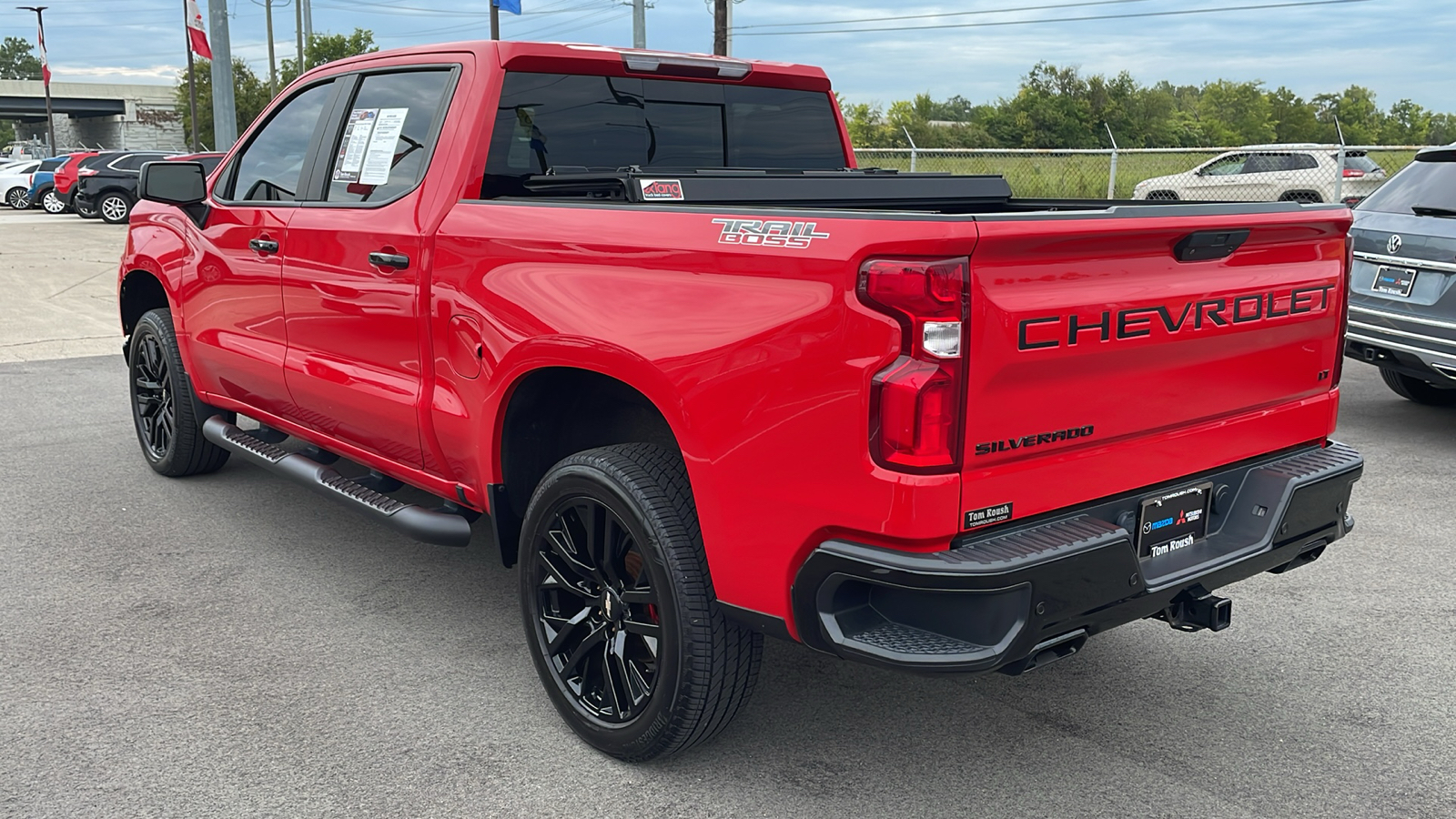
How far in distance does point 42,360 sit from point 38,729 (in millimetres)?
7268

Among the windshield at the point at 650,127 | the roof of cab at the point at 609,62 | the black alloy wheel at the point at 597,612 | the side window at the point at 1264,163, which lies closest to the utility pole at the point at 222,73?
the roof of cab at the point at 609,62

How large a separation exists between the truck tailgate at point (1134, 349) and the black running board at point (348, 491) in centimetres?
196

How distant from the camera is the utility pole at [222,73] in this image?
15148 millimetres

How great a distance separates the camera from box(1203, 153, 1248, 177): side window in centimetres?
2208

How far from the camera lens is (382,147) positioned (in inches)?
164

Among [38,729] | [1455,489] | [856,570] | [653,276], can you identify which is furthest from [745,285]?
[1455,489]

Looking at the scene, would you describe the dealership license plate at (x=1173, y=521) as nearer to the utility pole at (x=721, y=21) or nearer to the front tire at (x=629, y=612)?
the front tire at (x=629, y=612)

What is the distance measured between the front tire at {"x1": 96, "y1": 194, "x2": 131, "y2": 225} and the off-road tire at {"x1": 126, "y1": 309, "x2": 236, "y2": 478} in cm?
2426

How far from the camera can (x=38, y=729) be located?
11.1ft

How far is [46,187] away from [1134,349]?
3552 centimetres

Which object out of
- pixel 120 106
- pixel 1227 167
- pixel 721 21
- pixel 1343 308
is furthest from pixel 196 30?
pixel 120 106

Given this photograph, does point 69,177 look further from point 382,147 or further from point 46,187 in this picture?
point 382,147

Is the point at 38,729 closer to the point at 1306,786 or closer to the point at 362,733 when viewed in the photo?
the point at 362,733

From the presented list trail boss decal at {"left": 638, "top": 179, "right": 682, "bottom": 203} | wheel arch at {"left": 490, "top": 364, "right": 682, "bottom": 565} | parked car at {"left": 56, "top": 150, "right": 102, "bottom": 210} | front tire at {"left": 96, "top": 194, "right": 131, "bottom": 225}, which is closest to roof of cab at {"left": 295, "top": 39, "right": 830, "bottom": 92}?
trail boss decal at {"left": 638, "top": 179, "right": 682, "bottom": 203}
